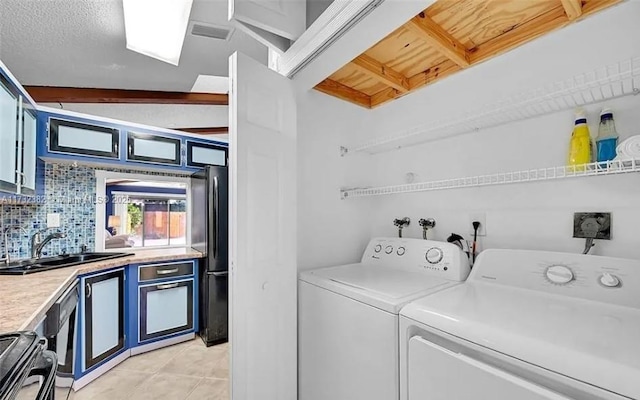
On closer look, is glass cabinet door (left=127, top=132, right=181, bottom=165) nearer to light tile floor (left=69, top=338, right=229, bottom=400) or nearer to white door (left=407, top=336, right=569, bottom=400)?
light tile floor (left=69, top=338, right=229, bottom=400)

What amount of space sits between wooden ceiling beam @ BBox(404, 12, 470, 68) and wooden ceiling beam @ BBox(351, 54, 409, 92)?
31 cm

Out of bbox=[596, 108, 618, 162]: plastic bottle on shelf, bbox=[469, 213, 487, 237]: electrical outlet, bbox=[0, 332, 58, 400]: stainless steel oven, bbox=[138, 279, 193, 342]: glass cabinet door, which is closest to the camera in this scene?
bbox=[0, 332, 58, 400]: stainless steel oven

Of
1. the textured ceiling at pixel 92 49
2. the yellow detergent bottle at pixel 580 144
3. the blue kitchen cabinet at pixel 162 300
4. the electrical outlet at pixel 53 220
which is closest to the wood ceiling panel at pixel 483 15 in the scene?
the yellow detergent bottle at pixel 580 144

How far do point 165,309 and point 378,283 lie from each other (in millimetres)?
2300

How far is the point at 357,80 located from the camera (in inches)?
→ 76.5

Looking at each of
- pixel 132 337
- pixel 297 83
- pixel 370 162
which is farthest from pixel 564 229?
pixel 132 337

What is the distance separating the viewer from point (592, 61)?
1236 millimetres

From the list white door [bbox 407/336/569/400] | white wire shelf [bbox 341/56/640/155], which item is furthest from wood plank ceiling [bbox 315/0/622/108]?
white door [bbox 407/336/569/400]

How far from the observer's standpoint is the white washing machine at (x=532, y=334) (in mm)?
699

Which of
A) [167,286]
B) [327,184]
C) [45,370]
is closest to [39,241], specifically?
[167,286]

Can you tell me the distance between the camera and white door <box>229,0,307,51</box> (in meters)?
1.30

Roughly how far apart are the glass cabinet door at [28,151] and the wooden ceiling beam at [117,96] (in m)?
0.65

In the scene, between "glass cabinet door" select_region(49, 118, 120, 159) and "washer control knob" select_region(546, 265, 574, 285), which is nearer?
"washer control knob" select_region(546, 265, 574, 285)

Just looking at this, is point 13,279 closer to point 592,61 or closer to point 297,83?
point 297,83
